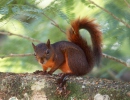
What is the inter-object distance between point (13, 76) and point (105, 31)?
809 mm

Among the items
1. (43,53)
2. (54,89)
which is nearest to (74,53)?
(43,53)

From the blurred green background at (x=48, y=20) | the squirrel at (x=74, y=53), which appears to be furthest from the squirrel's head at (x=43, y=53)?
the blurred green background at (x=48, y=20)

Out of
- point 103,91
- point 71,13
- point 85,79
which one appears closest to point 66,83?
point 85,79

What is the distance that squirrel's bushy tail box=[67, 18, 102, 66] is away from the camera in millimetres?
2811

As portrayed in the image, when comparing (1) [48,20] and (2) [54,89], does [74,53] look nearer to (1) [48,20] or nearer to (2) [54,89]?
(1) [48,20]

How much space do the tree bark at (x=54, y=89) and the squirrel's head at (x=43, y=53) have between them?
0.53 m

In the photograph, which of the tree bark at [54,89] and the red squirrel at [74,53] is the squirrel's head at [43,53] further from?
the tree bark at [54,89]

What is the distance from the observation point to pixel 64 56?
111 inches

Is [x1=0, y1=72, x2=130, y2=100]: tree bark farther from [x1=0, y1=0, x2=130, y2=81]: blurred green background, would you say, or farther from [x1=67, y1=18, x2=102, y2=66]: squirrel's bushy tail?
[x1=67, y1=18, x2=102, y2=66]: squirrel's bushy tail

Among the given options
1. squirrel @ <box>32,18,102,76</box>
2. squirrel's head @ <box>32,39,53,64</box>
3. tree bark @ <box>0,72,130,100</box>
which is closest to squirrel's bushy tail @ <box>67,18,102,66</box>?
squirrel @ <box>32,18,102,76</box>

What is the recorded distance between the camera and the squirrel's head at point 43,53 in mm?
2730

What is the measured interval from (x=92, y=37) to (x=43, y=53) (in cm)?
43

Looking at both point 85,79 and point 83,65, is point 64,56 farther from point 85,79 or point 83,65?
point 85,79

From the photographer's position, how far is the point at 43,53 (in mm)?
2785
